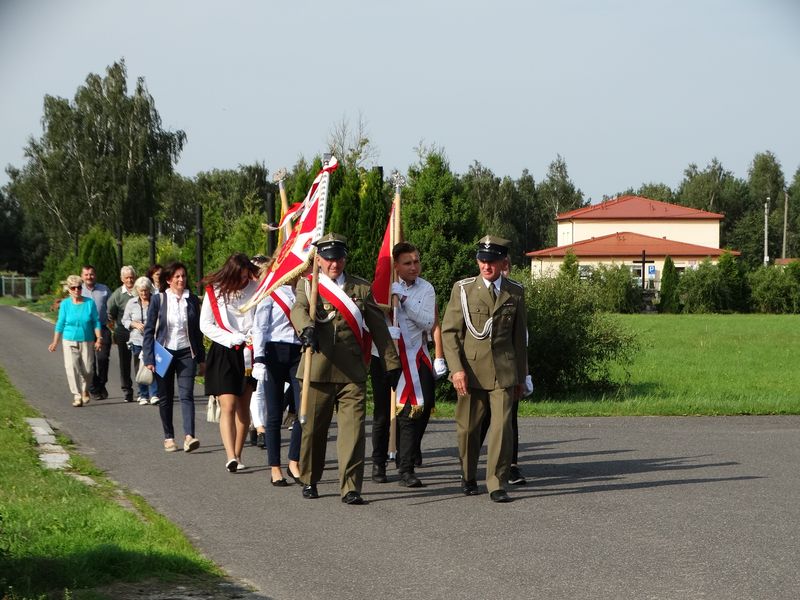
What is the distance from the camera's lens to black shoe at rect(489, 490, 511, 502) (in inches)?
345

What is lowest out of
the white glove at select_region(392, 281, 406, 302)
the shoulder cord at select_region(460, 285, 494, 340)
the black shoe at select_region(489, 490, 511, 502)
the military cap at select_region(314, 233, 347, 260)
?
the black shoe at select_region(489, 490, 511, 502)

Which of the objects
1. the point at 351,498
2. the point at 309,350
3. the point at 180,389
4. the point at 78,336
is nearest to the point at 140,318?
the point at 78,336

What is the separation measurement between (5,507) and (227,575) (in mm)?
2144

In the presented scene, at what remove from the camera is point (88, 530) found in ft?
23.8

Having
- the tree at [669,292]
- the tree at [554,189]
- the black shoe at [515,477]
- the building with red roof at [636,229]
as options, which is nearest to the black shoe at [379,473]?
the black shoe at [515,477]

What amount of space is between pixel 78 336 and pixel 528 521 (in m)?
9.63

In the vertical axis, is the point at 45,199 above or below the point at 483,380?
above

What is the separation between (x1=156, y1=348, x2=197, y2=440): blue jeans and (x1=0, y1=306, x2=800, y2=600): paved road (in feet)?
Result: 0.99

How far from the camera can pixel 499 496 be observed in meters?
8.77

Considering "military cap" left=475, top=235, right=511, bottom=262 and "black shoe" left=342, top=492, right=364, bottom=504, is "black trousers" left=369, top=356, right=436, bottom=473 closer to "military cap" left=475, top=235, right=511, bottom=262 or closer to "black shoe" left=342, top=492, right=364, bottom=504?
"black shoe" left=342, top=492, right=364, bottom=504

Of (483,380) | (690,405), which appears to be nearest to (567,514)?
(483,380)

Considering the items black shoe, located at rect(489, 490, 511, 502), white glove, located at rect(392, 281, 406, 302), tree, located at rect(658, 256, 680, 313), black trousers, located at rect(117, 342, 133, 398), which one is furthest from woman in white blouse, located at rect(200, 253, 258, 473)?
tree, located at rect(658, 256, 680, 313)

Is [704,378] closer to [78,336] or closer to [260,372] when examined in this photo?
[78,336]

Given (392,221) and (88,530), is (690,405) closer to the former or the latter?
(392,221)
